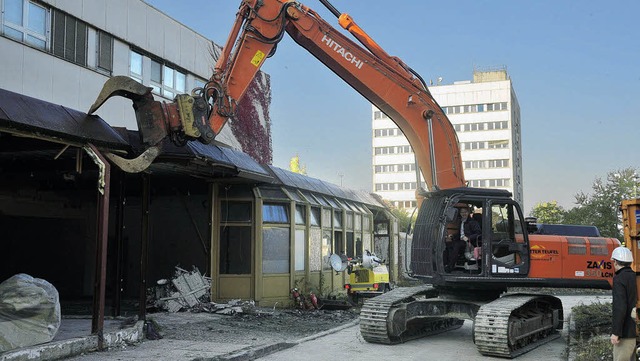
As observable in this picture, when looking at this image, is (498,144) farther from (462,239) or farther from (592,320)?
(462,239)

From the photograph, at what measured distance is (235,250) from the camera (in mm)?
16609

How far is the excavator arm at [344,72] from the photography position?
11023 millimetres

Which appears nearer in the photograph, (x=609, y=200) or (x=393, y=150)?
(x=609, y=200)

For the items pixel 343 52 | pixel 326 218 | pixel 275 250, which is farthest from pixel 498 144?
pixel 343 52

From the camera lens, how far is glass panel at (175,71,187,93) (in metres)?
21.3

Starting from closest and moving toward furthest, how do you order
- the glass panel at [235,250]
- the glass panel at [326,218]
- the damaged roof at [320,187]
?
the glass panel at [235,250]
the damaged roof at [320,187]
the glass panel at [326,218]

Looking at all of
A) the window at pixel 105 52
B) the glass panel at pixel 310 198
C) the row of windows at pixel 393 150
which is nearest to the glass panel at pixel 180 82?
the window at pixel 105 52

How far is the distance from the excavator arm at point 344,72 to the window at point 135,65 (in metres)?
8.49

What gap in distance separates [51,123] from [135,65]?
411 inches

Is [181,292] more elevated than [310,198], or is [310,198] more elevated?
[310,198]

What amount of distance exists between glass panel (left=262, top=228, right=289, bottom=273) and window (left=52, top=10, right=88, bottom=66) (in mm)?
6554

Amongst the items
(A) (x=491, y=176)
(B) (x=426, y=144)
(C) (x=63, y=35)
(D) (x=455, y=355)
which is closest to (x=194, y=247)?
(C) (x=63, y=35)

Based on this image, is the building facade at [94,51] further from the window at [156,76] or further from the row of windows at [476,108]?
the row of windows at [476,108]

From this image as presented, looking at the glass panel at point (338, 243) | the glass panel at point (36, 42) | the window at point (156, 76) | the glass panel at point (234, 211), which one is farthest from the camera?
the glass panel at point (338, 243)
